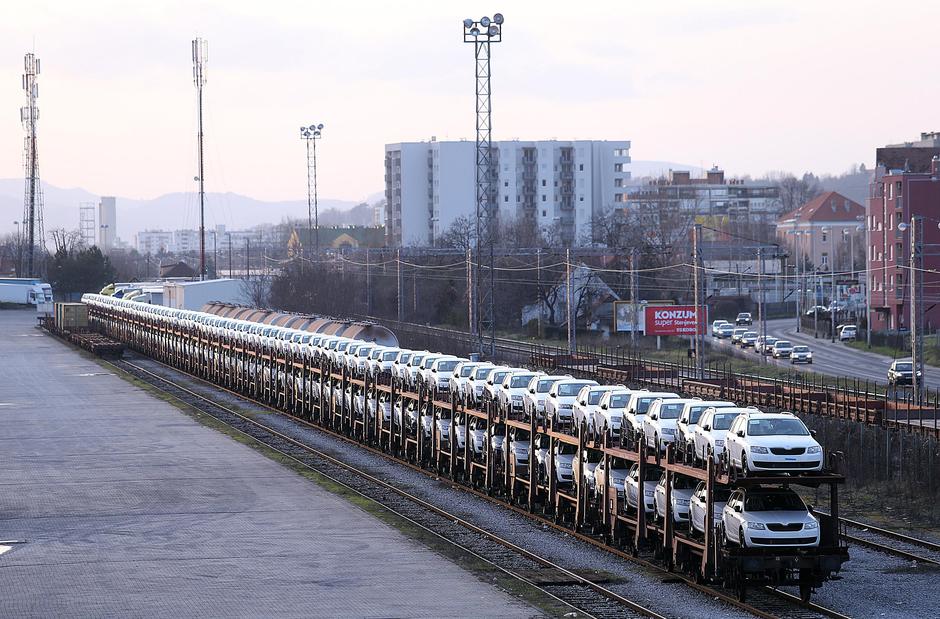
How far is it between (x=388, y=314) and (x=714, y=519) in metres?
Answer: 94.4

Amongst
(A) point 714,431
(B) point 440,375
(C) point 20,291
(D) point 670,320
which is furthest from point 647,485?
(C) point 20,291

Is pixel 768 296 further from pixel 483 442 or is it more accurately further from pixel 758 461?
pixel 758 461

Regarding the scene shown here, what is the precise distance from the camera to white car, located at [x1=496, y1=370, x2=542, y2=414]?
122 ft

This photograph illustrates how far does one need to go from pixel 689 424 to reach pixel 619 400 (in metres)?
4.13

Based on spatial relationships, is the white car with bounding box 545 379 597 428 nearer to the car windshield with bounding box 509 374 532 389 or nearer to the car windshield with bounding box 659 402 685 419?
the car windshield with bounding box 509 374 532 389

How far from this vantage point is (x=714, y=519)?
952 inches

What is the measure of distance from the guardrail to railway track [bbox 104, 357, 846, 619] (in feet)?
46.1

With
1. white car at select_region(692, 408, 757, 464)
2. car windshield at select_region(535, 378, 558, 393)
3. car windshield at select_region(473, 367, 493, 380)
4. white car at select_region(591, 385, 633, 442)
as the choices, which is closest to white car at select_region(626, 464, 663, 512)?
white car at select_region(692, 408, 757, 464)

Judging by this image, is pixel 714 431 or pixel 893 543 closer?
pixel 714 431

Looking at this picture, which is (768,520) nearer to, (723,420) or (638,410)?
(723,420)

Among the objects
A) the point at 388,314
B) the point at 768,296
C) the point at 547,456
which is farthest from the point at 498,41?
the point at 768,296

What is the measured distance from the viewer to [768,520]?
23.2m

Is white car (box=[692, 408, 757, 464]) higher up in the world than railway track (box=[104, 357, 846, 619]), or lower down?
higher up

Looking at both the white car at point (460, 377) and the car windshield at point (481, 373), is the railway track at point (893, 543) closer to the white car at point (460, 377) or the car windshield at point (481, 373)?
the car windshield at point (481, 373)
